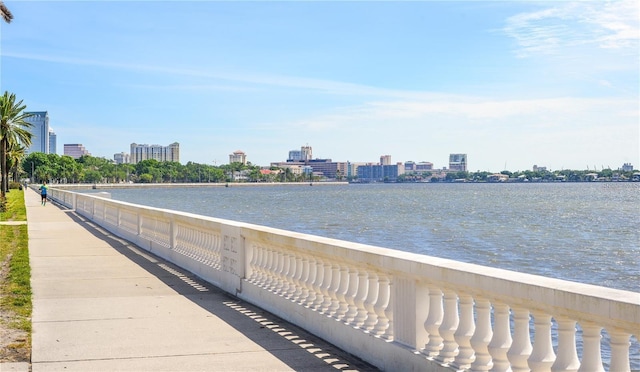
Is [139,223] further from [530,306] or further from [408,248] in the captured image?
[408,248]

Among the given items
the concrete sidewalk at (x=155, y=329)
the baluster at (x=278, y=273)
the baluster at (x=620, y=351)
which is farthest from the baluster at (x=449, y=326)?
the baluster at (x=278, y=273)

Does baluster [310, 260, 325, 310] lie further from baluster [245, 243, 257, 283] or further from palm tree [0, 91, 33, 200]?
palm tree [0, 91, 33, 200]

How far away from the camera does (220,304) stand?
412 inches

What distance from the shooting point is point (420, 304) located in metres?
6.25

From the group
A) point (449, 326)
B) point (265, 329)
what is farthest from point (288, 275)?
point (449, 326)

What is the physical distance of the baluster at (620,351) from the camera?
4156mm

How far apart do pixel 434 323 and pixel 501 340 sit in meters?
0.90

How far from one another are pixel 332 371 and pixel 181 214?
8.98m

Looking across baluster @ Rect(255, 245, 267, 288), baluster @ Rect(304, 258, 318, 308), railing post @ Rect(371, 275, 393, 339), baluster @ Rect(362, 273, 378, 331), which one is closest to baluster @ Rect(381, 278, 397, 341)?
railing post @ Rect(371, 275, 393, 339)

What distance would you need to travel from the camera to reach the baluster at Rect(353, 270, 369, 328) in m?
7.40

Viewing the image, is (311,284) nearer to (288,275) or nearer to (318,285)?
(318,285)

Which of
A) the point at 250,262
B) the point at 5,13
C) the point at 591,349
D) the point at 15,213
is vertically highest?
the point at 5,13

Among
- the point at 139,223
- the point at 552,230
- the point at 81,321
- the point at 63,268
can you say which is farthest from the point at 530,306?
the point at 552,230

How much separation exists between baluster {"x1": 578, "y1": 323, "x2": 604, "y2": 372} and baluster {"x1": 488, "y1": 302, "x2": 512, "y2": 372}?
846mm
